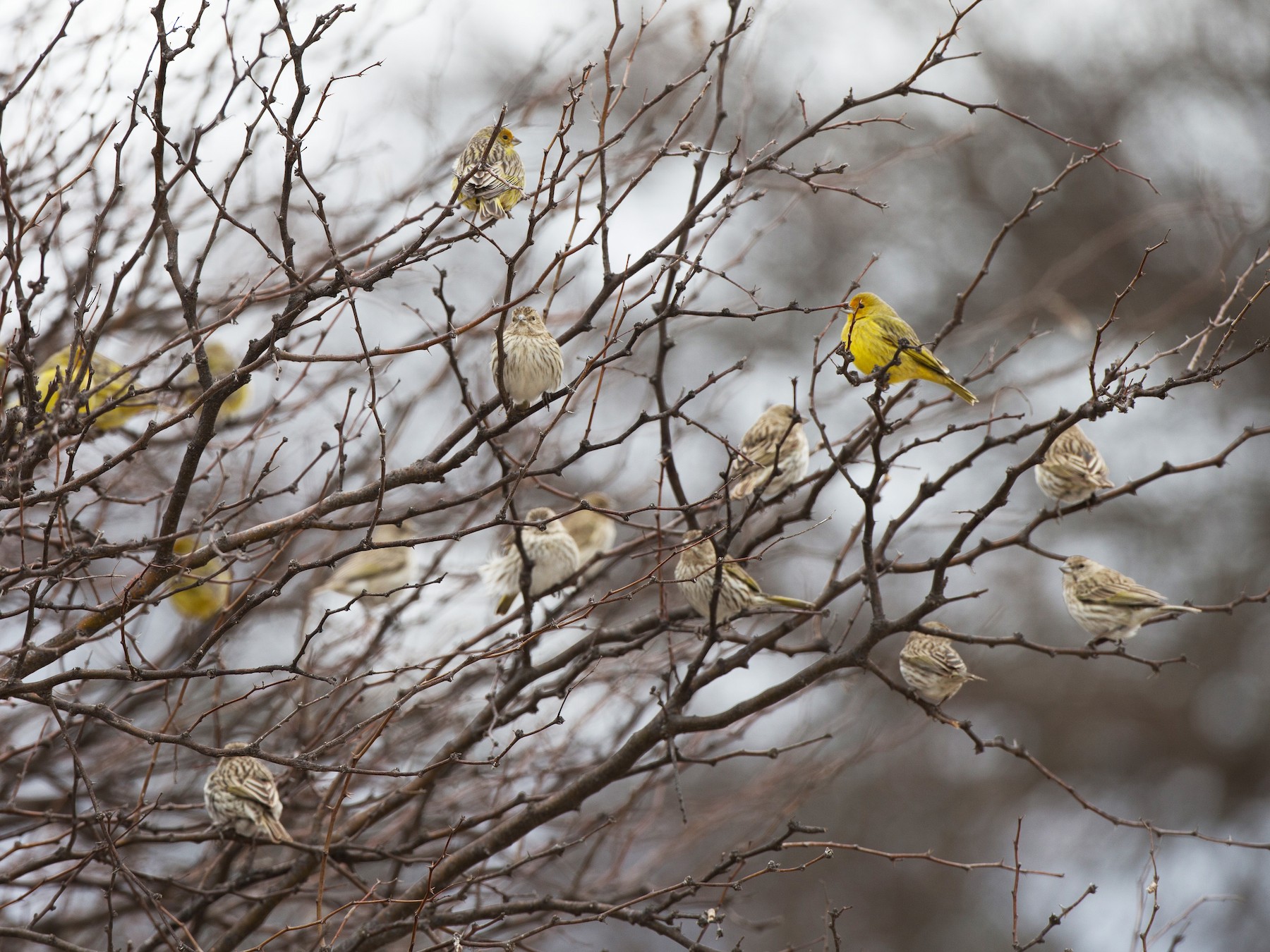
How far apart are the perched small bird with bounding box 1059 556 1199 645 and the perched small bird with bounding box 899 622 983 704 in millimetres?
789

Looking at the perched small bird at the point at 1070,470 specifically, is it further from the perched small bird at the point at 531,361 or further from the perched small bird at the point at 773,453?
the perched small bird at the point at 531,361

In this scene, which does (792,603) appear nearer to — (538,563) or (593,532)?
(538,563)

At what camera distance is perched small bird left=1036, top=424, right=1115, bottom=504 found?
249 inches

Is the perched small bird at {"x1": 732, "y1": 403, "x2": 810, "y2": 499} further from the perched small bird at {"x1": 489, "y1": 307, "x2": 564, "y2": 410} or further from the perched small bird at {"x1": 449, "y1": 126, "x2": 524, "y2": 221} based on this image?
the perched small bird at {"x1": 449, "y1": 126, "x2": 524, "y2": 221}

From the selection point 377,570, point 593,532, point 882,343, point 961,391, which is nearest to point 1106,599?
point 961,391

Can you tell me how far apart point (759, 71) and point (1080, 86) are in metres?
5.76

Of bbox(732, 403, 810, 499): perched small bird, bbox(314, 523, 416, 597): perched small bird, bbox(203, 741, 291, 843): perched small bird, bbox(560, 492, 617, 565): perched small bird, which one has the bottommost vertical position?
bbox(203, 741, 291, 843): perched small bird

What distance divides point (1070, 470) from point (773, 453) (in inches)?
63.3

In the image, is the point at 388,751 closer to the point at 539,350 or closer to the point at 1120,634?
the point at 539,350

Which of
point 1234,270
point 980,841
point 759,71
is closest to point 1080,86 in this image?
point 1234,270

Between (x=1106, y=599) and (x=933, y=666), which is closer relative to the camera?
(x=933, y=666)

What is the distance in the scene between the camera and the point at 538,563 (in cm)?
716

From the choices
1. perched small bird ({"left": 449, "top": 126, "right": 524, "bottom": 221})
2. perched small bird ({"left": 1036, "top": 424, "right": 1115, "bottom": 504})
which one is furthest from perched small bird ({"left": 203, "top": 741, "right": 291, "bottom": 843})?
perched small bird ({"left": 1036, "top": 424, "right": 1115, "bottom": 504})

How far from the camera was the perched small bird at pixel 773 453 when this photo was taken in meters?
6.50
